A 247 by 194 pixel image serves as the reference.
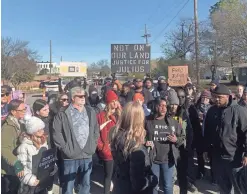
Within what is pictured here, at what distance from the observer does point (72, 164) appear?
432cm

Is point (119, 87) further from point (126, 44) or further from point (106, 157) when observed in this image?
point (126, 44)

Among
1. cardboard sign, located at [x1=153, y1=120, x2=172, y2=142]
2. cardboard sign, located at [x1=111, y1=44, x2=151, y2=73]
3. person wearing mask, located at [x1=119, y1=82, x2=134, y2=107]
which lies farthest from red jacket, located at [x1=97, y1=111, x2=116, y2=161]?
cardboard sign, located at [x1=111, y1=44, x2=151, y2=73]

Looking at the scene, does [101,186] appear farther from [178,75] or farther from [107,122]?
[178,75]

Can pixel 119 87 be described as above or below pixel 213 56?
below

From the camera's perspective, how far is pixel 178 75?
1151cm

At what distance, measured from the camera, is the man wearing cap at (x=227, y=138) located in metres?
3.98

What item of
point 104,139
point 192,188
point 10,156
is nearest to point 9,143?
point 10,156

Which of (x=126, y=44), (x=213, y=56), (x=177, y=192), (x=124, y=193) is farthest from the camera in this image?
(x=213, y=56)

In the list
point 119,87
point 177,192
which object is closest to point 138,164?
point 177,192

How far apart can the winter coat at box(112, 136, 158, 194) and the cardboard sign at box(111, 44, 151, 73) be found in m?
8.41

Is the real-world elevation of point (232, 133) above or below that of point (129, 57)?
Answer: below

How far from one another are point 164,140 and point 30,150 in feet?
5.60

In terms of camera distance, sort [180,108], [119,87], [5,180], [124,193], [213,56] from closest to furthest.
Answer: [124,193]
[5,180]
[180,108]
[119,87]
[213,56]

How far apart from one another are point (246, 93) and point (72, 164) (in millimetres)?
3247
